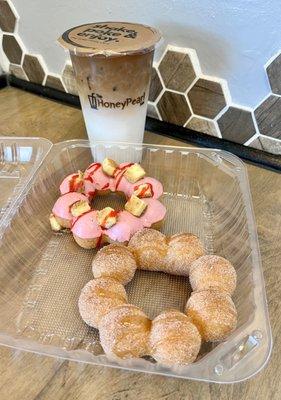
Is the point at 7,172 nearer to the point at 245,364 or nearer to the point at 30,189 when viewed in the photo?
the point at 30,189

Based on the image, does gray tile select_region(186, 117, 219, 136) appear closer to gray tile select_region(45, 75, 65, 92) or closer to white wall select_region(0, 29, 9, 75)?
gray tile select_region(45, 75, 65, 92)

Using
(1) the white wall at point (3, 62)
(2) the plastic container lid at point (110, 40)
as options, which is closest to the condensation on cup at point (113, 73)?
(2) the plastic container lid at point (110, 40)

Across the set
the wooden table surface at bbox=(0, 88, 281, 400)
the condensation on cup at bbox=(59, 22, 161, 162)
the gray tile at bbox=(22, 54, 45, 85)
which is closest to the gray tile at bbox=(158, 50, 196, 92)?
the condensation on cup at bbox=(59, 22, 161, 162)

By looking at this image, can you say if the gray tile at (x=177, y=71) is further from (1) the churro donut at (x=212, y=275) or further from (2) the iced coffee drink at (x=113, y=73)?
(1) the churro donut at (x=212, y=275)

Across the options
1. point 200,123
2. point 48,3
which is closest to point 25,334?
point 200,123

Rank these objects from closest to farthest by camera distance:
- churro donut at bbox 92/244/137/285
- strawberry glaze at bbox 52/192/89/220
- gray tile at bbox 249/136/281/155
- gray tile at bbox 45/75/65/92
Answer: churro donut at bbox 92/244/137/285 → strawberry glaze at bbox 52/192/89/220 → gray tile at bbox 249/136/281/155 → gray tile at bbox 45/75/65/92

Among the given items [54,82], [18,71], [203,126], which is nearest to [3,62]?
[18,71]
